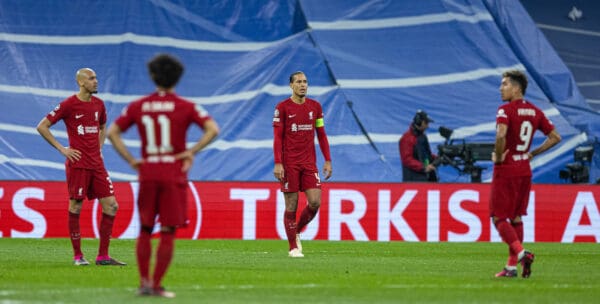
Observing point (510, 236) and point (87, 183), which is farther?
point (87, 183)

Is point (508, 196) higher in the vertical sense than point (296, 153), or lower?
lower

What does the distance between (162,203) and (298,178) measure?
19.6 feet

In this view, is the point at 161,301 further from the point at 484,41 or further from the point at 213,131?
the point at 484,41

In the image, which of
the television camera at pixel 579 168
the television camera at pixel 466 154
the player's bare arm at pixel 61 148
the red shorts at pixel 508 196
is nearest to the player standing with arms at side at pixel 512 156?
the red shorts at pixel 508 196

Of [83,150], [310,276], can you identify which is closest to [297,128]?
[83,150]

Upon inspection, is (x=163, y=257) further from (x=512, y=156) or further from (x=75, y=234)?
(x=75, y=234)

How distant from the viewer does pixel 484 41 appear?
25.2m

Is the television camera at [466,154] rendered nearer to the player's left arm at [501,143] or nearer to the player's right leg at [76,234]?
the player's right leg at [76,234]

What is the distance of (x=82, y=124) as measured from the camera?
1420cm

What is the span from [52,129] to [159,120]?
15.0 meters

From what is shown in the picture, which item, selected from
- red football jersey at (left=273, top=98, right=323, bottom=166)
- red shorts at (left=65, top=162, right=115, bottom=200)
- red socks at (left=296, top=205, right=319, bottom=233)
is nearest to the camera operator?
red socks at (left=296, top=205, right=319, bottom=233)

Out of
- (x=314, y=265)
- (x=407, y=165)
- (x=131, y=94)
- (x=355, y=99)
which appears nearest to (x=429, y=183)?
(x=407, y=165)

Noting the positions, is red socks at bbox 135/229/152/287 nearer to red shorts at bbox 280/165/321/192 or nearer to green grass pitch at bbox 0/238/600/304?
green grass pitch at bbox 0/238/600/304

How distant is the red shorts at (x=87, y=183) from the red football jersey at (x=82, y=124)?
2.6 inches
